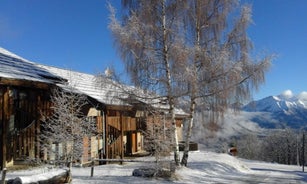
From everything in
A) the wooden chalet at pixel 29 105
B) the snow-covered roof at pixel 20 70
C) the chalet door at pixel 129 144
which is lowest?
the chalet door at pixel 129 144

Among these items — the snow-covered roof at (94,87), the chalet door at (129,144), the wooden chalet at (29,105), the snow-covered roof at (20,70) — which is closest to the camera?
the wooden chalet at (29,105)

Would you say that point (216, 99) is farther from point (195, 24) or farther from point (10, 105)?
point (10, 105)

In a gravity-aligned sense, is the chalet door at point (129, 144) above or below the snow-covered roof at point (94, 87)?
below

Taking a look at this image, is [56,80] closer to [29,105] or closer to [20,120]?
[29,105]

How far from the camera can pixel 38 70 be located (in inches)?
875

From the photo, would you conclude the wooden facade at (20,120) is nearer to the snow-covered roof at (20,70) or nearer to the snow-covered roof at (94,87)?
the snow-covered roof at (20,70)

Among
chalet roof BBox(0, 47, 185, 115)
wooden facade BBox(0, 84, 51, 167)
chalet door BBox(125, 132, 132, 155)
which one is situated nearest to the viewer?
wooden facade BBox(0, 84, 51, 167)

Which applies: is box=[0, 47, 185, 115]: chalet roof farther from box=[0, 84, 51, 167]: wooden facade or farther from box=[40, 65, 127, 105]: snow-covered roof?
box=[0, 84, 51, 167]: wooden facade

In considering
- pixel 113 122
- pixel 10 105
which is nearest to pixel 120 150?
pixel 113 122

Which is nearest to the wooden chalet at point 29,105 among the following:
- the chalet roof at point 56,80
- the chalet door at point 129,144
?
the chalet roof at point 56,80

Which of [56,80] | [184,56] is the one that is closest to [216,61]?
[184,56]

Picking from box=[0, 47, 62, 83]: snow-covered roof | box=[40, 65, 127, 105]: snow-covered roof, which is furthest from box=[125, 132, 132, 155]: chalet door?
box=[0, 47, 62, 83]: snow-covered roof

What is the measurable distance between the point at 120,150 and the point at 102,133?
2.27 m

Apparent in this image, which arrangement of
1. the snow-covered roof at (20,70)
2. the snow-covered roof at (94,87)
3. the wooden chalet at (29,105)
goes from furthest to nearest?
the snow-covered roof at (94,87) < the snow-covered roof at (20,70) < the wooden chalet at (29,105)
